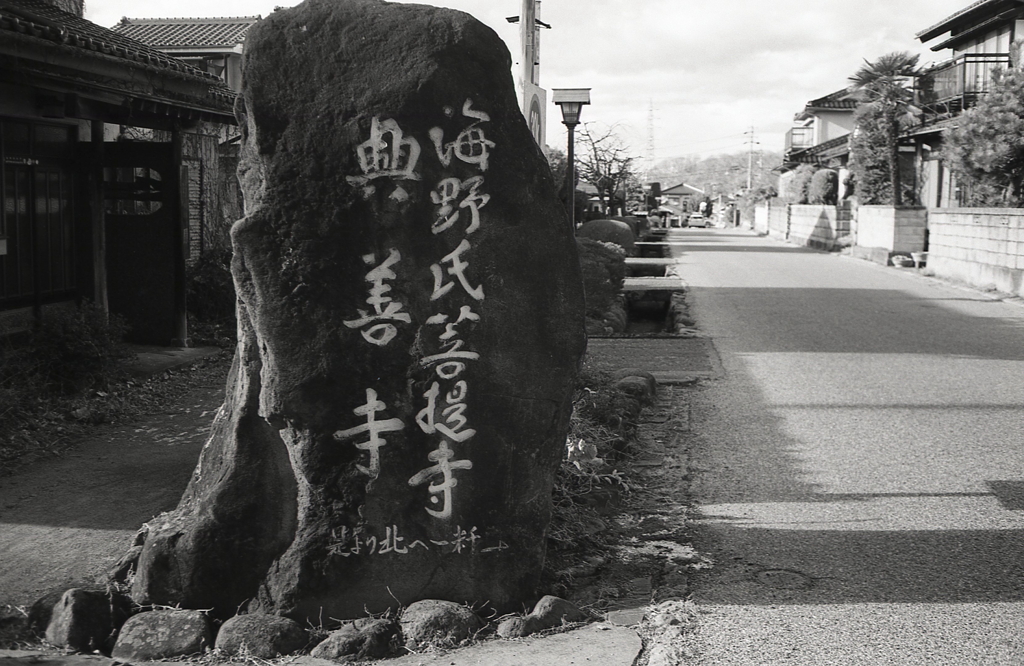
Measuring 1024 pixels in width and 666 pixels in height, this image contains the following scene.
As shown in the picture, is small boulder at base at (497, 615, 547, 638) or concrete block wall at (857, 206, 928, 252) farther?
concrete block wall at (857, 206, 928, 252)

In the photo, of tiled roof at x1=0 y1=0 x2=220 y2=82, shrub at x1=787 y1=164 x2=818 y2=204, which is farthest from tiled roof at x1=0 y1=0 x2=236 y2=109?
shrub at x1=787 y1=164 x2=818 y2=204

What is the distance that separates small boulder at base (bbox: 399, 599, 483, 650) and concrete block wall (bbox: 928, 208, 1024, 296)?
1666cm

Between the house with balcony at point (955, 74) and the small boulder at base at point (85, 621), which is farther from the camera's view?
the house with balcony at point (955, 74)

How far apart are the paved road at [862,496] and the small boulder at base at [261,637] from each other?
1589mm

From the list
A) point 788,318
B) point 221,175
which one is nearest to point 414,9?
point 788,318

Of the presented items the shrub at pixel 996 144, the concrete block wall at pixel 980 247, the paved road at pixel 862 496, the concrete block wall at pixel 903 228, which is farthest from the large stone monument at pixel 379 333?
the concrete block wall at pixel 903 228

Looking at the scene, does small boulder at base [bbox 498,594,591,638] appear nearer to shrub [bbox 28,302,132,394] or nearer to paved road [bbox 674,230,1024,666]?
paved road [bbox 674,230,1024,666]

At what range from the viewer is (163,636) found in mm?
4133

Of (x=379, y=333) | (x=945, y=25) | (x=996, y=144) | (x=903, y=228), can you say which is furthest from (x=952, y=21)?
(x=379, y=333)

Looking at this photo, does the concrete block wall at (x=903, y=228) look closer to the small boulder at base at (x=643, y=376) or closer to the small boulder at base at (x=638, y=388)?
the small boulder at base at (x=643, y=376)

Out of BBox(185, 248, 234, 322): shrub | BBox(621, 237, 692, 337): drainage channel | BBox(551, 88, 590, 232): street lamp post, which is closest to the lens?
BBox(185, 248, 234, 322): shrub

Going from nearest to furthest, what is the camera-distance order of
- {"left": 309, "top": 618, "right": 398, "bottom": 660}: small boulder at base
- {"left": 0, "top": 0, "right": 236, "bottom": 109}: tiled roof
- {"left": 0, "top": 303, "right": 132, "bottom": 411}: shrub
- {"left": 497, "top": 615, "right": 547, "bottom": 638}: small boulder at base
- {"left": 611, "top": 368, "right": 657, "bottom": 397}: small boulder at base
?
{"left": 309, "top": 618, "right": 398, "bottom": 660}: small boulder at base
{"left": 497, "top": 615, "right": 547, "bottom": 638}: small boulder at base
{"left": 0, "top": 0, "right": 236, "bottom": 109}: tiled roof
{"left": 0, "top": 303, "right": 132, "bottom": 411}: shrub
{"left": 611, "top": 368, "right": 657, "bottom": 397}: small boulder at base

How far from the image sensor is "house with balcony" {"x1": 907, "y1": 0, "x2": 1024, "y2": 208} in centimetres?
2981

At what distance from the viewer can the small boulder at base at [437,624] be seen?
4113 millimetres
